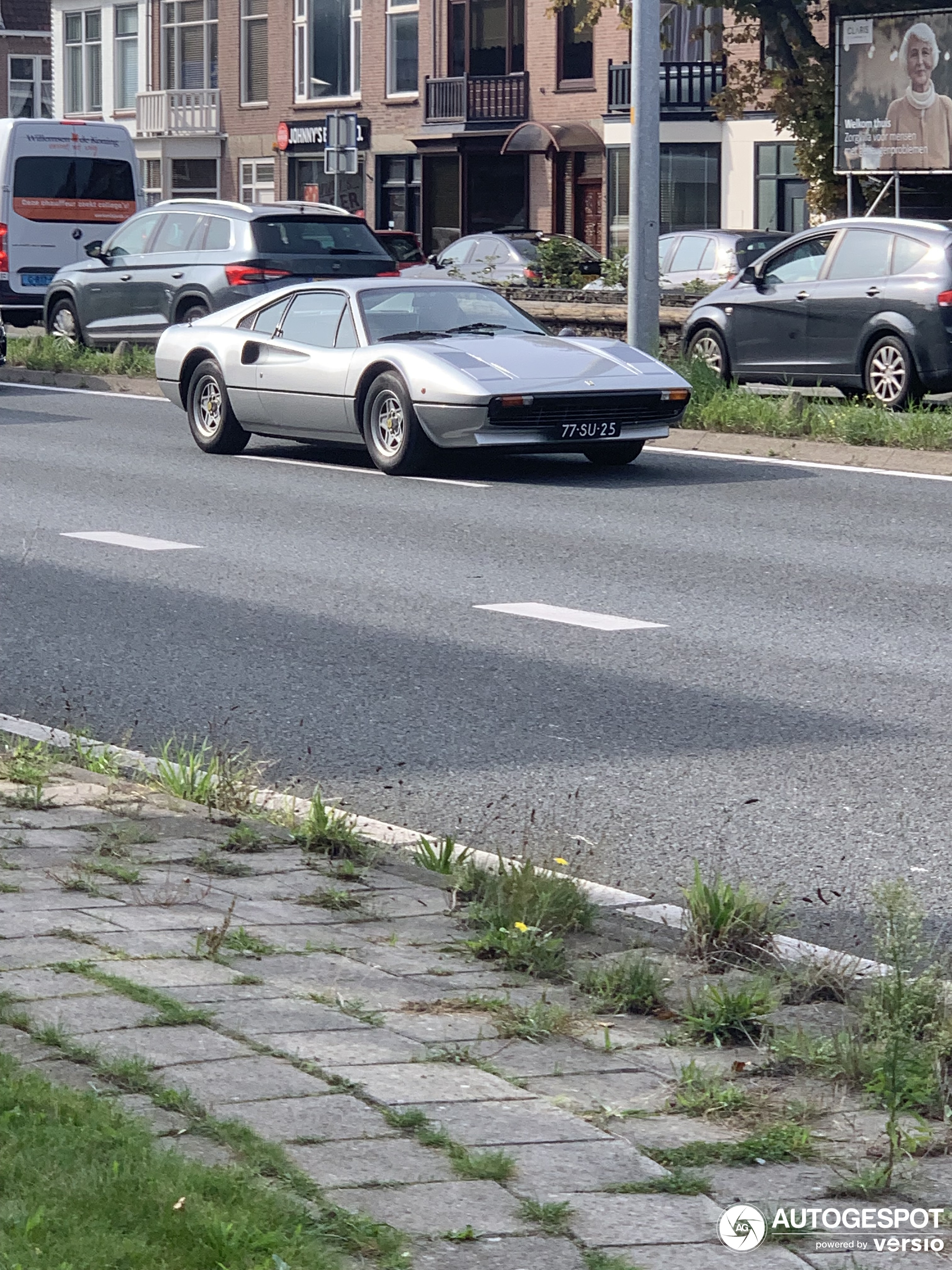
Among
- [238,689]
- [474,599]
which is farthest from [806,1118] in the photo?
[474,599]

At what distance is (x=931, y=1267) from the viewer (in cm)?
313

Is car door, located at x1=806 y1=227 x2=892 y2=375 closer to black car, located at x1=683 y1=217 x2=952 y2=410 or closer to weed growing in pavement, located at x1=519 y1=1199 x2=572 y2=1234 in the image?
black car, located at x1=683 y1=217 x2=952 y2=410

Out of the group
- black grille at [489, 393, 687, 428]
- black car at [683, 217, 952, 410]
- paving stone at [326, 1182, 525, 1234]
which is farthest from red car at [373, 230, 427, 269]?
paving stone at [326, 1182, 525, 1234]

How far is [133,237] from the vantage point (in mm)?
25578

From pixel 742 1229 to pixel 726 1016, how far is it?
1.07 metres

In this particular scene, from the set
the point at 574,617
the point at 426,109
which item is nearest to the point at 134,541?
the point at 574,617

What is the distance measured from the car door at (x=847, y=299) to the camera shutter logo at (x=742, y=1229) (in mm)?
16194

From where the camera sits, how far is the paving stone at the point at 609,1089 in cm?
384

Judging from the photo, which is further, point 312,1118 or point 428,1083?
point 428,1083

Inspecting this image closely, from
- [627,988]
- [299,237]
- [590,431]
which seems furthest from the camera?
[299,237]

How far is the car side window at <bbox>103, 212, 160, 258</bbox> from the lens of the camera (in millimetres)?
25297

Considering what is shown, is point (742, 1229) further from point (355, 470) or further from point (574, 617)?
point (355, 470)

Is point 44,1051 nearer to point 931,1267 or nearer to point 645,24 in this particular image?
point 931,1267

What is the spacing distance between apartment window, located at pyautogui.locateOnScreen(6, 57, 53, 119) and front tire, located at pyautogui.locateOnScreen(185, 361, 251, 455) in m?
55.4
